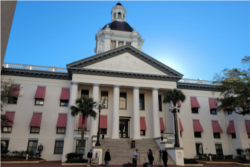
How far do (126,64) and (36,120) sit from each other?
53.7 ft

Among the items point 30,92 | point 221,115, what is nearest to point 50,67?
point 30,92

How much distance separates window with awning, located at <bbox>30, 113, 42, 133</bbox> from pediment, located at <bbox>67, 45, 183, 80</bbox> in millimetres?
9290

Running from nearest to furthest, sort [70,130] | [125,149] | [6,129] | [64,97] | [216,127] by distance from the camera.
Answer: [125,149]
[70,130]
[6,129]
[64,97]
[216,127]

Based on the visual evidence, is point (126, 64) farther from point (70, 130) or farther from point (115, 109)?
point (70, 130)

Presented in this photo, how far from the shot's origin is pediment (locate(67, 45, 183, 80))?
Answer: 1254 inches

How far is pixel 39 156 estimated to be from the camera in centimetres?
2783

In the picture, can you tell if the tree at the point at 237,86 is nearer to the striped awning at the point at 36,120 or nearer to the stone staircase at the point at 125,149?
the stone staircase at the point at 125,149

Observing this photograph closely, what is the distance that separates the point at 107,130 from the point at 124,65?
35.9 feet

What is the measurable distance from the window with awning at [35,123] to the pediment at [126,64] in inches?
366

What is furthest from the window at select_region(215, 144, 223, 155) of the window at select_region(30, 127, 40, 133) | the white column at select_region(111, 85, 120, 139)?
the window at select_region(30, 127, 40, 133)

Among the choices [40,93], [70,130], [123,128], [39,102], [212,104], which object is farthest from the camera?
[212,104]

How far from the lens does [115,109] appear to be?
101 ft

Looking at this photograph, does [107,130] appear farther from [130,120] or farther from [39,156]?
[39,156]

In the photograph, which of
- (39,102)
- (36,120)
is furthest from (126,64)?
(36,120)
